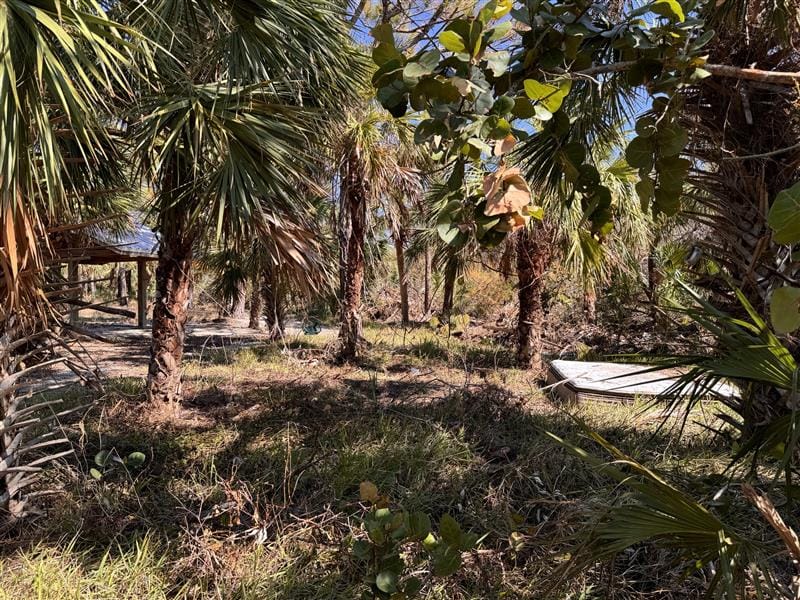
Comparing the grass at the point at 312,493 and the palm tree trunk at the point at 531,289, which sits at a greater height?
the palm tree trunk at the point at 531,289

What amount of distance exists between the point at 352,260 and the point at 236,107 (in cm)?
477

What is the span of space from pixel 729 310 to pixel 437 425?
2.31m

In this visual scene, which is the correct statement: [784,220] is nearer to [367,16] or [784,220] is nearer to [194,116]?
[194,116]

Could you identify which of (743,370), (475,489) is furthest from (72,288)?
(743,370)

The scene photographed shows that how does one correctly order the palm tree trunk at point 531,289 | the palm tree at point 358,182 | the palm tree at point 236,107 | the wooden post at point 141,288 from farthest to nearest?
1. the wooden post at point 141,288
2. the palm tree trunk at point 531,289
3. the palm tree at point 358,182
4. the palm tree at point 236,107

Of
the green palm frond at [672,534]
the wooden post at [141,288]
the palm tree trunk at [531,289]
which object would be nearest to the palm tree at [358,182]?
the palm tree trunk at [531,289]

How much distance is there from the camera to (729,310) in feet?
9.65

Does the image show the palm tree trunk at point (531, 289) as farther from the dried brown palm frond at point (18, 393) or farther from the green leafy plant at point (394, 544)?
the dried brown palm frond at point (18, 393)

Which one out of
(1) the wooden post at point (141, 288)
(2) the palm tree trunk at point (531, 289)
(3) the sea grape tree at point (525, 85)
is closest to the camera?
(3) the sea grape tree at point (525, 85)

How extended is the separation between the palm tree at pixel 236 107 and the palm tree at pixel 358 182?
2.98 meters

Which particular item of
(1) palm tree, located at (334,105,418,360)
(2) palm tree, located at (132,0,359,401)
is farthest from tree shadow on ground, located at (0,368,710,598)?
(1) palm tree, located at (334,105,418,360)

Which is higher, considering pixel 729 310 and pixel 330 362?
pixel 729 310

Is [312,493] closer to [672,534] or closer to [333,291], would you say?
[333,291]

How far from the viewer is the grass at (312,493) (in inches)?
99.2
